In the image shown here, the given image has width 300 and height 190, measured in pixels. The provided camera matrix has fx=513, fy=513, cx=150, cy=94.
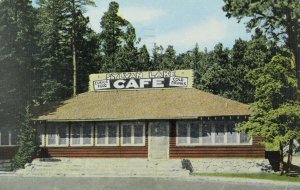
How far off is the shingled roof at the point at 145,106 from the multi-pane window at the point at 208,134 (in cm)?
106

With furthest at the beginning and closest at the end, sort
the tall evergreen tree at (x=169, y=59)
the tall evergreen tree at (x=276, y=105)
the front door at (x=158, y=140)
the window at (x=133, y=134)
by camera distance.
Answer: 1. the tall evergreen tree at (x=169, y=59)
2. the window at (x=133, y=134)
3. the front door at (x=158, y=140)
4. the tall evergreen tree at (x=276, y=105)

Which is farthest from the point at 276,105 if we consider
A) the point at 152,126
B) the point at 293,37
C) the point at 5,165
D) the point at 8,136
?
the point at 8,136

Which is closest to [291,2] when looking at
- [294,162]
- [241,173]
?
[241,173]

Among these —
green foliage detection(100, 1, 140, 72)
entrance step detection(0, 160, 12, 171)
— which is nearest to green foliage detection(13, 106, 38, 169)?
entrance step detection(0, 160, 12, 171)

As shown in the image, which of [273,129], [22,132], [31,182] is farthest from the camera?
[22,132]

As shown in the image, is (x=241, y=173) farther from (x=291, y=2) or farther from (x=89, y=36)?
(x=89, y=36)

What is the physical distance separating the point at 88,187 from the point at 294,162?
67.1ft

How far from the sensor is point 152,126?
119 feet

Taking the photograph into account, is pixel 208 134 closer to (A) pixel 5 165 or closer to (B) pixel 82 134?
(B) pixel 82 134

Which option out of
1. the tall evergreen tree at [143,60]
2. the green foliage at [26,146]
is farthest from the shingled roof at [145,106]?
the tall evergreen tree at [143,60]

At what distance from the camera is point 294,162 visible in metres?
40.3

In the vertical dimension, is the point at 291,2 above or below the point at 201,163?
above

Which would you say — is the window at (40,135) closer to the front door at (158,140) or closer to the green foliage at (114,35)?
the front door at (158,140)

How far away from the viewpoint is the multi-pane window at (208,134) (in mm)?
35125
